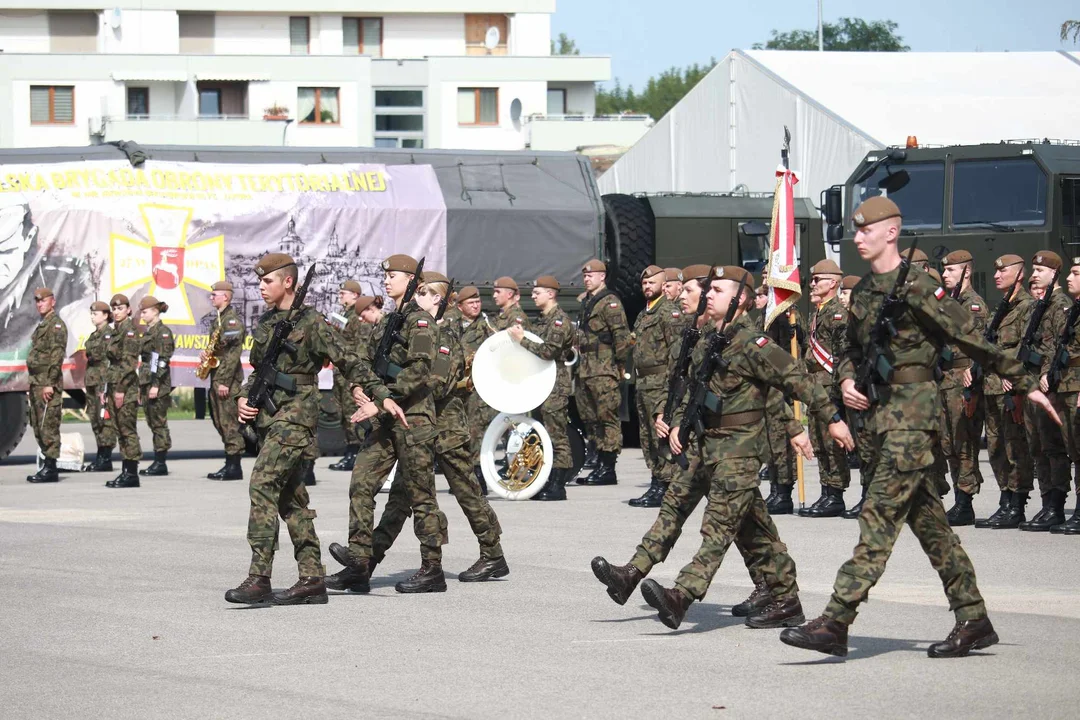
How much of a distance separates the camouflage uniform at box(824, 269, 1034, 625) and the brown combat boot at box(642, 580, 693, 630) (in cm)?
93

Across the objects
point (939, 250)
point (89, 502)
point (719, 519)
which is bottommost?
point (89, 502)

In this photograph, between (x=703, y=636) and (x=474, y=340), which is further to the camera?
(x=474, y=340)

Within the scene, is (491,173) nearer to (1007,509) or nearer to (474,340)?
(474,340)

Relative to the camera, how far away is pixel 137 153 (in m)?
19.7

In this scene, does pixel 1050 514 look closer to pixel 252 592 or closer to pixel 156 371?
pixel 252 592

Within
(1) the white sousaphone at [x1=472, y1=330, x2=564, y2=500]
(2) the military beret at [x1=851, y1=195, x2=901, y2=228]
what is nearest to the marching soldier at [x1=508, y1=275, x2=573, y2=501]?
(1) the white sousaphone at [x1=472, y1=330, x2=564, y2=500]

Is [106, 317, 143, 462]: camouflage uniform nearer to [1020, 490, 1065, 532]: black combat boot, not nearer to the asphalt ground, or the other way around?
the asphalt ground

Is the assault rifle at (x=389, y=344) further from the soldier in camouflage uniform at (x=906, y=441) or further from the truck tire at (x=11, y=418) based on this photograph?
the truck tire at (x=11, y=418)

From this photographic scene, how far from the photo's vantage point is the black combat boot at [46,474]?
17.8 meters

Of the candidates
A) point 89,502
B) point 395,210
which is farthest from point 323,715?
point 395,210

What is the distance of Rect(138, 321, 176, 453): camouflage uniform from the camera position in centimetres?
1808

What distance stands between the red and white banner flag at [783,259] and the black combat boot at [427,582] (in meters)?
4.58

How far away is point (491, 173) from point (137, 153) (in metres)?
4.38

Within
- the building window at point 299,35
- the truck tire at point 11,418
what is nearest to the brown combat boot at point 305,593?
the truck tire at point 11,418
